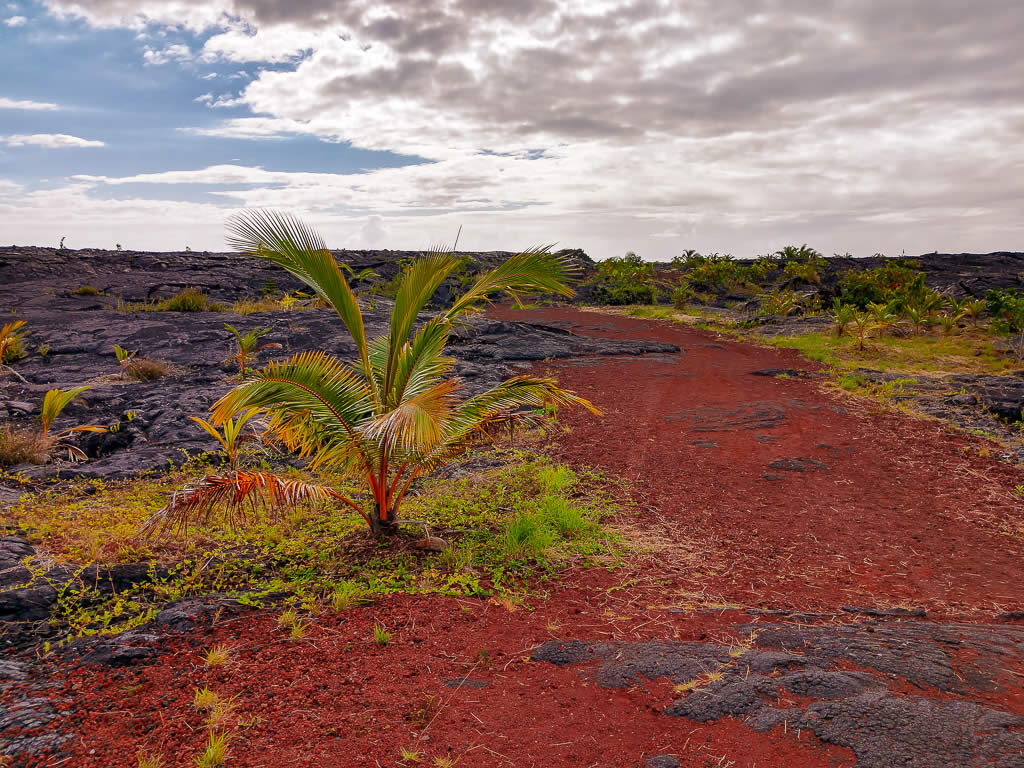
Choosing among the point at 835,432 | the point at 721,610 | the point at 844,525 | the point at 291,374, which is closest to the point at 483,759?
the point at 721,610

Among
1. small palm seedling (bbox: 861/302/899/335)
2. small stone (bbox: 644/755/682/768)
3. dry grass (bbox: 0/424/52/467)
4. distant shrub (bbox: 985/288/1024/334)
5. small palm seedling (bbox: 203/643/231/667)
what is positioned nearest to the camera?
small stone (bbox: 644/755/682/768)

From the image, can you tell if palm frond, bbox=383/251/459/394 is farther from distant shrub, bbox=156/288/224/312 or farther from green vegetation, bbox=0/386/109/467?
distant shrub, bbox=156/288/224/312

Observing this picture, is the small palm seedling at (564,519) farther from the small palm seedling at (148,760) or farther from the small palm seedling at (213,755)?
the small palm seedling at (148,760)

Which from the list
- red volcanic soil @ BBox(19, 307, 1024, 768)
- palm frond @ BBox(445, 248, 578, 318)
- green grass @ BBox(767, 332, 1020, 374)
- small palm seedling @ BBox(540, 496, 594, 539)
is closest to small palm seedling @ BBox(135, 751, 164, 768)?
red volcanic soil @ BBox(19, 307, 1024, 768)

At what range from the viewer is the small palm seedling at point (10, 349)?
1291 cm

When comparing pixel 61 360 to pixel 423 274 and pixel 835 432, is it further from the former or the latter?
pixel 835 432

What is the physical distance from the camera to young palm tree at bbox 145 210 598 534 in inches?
197

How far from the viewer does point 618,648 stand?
4160 millimetres

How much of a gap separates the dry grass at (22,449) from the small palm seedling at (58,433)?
0.08 m

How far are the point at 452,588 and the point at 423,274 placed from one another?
2.91m

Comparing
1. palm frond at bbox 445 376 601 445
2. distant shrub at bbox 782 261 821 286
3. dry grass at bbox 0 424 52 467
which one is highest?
distant shrub at bbox 782 261 821 286

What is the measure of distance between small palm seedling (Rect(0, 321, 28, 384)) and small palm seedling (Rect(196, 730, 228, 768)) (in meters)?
12.7

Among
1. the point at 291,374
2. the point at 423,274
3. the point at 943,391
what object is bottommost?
the point at 943,391

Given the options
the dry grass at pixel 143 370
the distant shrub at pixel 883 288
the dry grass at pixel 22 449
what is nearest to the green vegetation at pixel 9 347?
the dry grass at pixel 143 370
